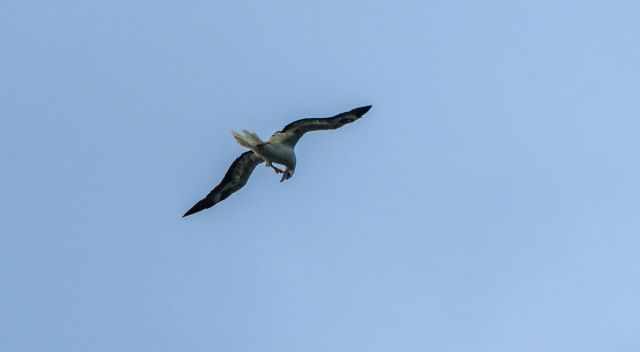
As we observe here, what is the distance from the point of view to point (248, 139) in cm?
5078

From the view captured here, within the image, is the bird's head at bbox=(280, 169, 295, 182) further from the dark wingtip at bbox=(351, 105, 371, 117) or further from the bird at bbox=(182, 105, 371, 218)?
the dark wingtip at bbox=(351, 105, 371, 117)

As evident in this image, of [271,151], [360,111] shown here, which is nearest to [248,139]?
[271,151]

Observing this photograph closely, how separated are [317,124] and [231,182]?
528 centimetres

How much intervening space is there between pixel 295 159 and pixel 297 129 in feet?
4.90

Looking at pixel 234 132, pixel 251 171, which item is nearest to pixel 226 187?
pixel 251 171

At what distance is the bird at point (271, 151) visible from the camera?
51500 mm

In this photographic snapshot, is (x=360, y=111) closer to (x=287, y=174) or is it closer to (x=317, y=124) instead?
(x=317, y=124)

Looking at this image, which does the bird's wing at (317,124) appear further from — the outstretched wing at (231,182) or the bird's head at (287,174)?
the outstretched wing at (231,182)

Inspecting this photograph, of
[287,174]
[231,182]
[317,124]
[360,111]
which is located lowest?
[287,174]

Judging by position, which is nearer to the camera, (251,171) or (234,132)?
(234,132)

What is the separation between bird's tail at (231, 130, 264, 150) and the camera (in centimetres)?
5069

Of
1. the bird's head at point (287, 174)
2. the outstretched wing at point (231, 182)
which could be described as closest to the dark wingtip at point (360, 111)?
the bird's head at point (287, 174)

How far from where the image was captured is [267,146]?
169 feet

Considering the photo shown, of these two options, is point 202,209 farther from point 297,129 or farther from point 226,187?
point 297,129
